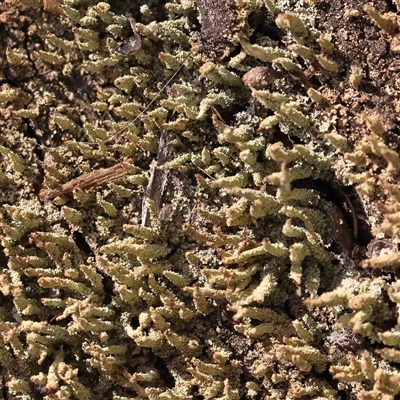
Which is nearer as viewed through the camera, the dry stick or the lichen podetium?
the lichen podetium

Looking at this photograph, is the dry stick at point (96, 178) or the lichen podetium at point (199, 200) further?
the dry stick at point (96, 178)

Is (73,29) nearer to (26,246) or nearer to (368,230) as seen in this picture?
(26,246)

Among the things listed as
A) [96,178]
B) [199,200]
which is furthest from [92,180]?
[199,200]

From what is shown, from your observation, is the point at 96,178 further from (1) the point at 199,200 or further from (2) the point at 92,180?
(1) the point at 199,200

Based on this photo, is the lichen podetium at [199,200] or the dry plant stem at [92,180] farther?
the dry plant stem at [92,180]

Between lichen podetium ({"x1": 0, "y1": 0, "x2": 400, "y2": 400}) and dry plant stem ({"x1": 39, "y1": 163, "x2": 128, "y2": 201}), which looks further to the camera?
dry plant stem ({"x1": 39, "y1": 163, "x2": 128, "y2": 201})
